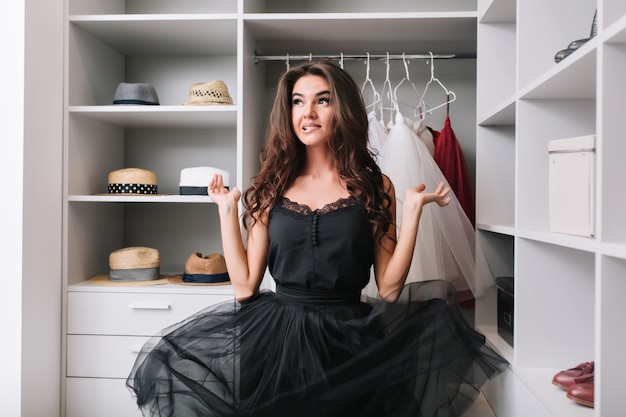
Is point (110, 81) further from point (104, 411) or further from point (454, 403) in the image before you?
point (454, 403)

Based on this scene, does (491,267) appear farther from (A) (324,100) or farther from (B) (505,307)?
(A) (324,100)

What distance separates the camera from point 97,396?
229 cm

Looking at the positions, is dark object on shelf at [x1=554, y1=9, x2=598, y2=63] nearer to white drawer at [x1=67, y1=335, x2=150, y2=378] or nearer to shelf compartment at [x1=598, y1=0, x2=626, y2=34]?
shelf compartment at [x1=598, y1=0, x2=626, y2=34]

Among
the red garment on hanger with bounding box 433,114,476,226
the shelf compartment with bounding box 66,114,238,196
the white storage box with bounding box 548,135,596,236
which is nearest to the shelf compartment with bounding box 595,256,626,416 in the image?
the white storage box with bounding box 548,135,596,236

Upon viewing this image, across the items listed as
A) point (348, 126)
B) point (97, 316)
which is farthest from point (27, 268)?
point (348, 126)

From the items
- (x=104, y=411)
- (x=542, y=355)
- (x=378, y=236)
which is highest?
(x=378, y=236)

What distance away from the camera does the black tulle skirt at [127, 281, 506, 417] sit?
4.56 ft

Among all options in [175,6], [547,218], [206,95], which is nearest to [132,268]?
[206,95]

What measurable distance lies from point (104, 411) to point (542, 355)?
5.67ft

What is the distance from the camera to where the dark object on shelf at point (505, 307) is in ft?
6.08

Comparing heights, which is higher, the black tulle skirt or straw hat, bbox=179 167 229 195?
straw hat, bbox=179 167 229 195

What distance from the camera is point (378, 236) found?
5.96ft

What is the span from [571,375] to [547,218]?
0.47 meters

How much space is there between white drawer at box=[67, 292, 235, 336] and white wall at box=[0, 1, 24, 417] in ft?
0.93
